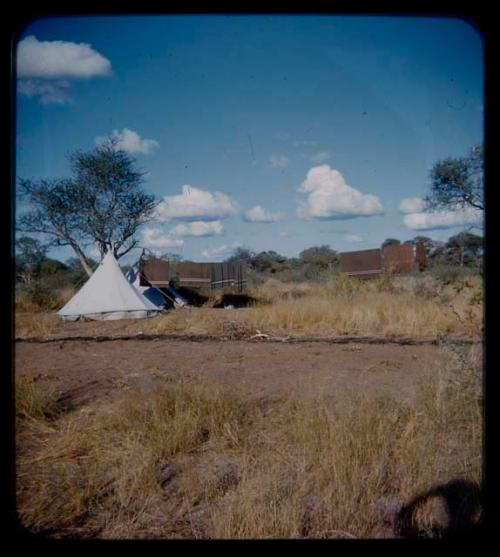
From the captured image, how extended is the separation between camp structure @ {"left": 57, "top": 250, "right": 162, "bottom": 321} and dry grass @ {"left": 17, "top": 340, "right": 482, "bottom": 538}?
23.3 feet

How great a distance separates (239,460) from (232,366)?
266 cm

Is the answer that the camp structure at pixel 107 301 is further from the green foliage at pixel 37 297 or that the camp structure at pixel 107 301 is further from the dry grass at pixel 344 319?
the green foliage at pixel 37 297

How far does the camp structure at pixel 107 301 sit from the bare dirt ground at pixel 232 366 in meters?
3.05

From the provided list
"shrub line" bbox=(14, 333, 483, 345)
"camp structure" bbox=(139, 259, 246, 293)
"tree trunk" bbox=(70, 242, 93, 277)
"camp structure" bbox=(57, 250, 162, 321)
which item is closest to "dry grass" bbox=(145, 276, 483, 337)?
"shrub line" bbox=(14, 333, 483, 345)

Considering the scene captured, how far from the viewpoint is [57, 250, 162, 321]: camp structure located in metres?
10.6

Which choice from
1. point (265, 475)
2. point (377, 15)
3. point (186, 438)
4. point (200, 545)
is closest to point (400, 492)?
point (265, 475)

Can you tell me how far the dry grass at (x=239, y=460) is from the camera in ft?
7.31

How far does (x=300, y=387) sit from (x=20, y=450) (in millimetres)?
2316

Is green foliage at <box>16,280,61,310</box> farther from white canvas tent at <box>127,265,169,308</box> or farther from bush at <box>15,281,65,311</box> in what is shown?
white canvas tent at <box>127,265,169,308</box>

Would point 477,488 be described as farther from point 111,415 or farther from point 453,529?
point 111,415

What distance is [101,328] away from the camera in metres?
9.39

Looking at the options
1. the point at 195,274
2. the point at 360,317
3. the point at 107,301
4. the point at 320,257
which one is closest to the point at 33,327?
the point at 107,301

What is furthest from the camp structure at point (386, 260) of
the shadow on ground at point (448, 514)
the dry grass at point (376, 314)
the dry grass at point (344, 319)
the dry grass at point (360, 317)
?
the shadow on ground at point (448, 514)

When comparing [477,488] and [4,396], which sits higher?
[4,396]
